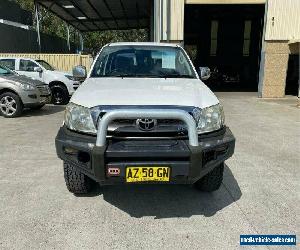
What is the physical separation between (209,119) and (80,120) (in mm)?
1290

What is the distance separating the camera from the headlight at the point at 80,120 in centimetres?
307

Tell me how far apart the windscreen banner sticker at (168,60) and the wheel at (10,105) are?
5.46 meters

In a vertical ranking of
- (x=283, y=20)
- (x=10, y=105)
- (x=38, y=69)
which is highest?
(x=283, y=20)

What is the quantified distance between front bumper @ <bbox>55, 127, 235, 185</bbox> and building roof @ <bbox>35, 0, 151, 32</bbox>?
1852 centimetres

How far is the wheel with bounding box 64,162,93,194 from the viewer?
3.62 metres

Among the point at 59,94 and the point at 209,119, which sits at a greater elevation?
the point at 209,119

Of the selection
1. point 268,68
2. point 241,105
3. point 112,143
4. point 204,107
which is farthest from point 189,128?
point 268,68

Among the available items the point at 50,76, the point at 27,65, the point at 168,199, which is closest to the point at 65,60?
the point at 27,65

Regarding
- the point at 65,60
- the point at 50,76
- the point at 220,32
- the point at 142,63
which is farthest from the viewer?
the point at 220,32

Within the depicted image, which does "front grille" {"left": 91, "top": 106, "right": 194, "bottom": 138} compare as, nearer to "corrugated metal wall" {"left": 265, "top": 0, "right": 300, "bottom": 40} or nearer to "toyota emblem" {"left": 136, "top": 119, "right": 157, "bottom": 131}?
"toyota emblem" {"left": 136, "top": 119, "right": 157, "bottom": 131}

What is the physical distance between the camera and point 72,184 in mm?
3701

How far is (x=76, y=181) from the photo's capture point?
12.0 feet

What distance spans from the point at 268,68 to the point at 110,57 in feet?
34.4

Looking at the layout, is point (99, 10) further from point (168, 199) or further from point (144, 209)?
point (144, 209)
